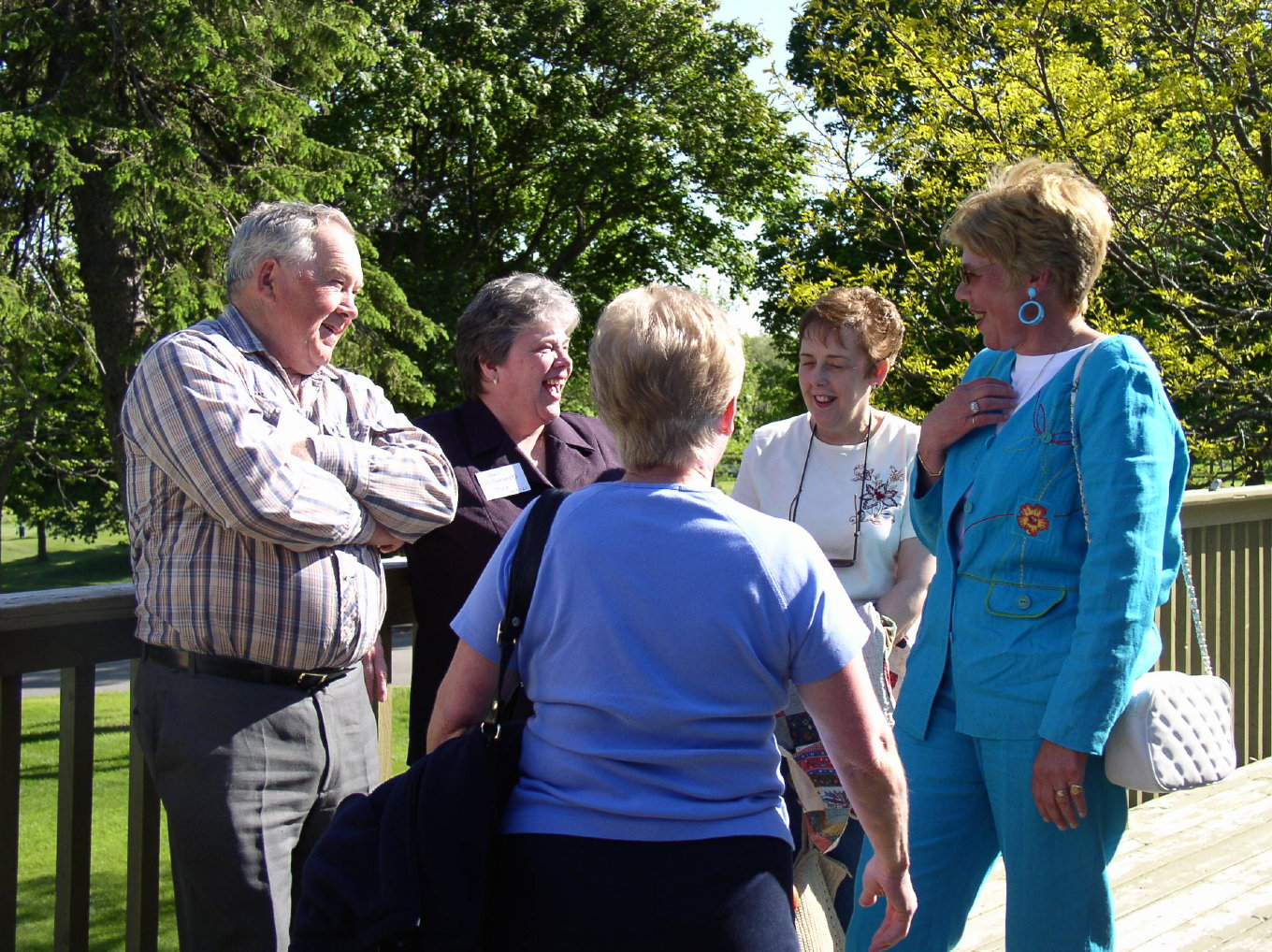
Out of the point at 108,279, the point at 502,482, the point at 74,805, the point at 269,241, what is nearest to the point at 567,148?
the point at 108,279

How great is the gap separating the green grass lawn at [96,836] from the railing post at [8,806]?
101 centimetres

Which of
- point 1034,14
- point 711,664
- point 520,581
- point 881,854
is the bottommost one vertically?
point 881,854

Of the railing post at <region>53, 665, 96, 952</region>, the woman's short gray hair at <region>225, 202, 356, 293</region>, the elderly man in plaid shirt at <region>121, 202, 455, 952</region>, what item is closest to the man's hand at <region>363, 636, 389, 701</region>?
the elderly man in plaid shirt at <region>121, 202, 455, 952</region>

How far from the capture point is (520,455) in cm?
292

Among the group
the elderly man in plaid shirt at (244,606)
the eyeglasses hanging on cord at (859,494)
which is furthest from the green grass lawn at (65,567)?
the elderly man in plaid shirt at (244,606)

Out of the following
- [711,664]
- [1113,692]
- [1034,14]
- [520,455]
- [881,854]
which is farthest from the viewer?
[1034,14]

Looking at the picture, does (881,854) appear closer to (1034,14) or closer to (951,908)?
(951,908)

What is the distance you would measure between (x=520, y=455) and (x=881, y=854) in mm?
1498

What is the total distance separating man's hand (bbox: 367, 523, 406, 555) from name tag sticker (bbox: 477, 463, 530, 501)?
0.35 metres

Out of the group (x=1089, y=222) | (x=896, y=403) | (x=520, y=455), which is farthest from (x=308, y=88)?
(x=1089, y=222)

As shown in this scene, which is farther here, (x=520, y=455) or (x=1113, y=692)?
(x=520, y=455)

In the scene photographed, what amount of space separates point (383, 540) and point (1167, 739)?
1.59 meters

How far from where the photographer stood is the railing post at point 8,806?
2211 millimetres

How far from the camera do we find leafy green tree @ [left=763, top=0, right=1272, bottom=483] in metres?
5.43
